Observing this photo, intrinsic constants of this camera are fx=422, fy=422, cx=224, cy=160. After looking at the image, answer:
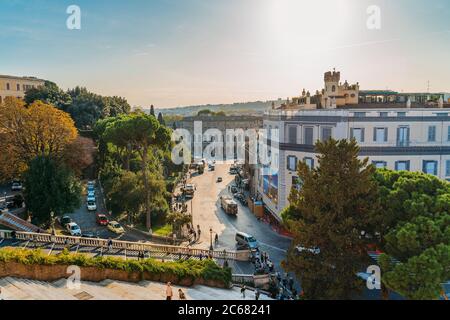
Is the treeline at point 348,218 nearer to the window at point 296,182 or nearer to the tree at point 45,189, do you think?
the window at point 296,182

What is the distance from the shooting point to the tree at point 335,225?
21.3 meters

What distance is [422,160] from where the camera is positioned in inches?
1453

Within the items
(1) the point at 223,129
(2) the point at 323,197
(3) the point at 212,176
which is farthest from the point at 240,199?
(1) the point at 223,129

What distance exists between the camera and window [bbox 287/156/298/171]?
40.2 meters

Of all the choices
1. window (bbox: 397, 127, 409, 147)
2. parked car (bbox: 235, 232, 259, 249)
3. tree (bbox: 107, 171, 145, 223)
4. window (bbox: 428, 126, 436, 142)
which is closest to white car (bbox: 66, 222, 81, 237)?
tree (bbox: 107, 171, 145, 223)

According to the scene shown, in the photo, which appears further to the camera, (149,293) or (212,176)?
(212,176)

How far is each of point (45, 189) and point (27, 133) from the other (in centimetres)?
767

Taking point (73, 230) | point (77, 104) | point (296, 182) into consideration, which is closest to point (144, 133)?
point (73, 230)

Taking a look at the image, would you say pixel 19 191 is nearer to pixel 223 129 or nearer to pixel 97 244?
pixel 97 244

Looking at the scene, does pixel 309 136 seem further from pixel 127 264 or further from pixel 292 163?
pixel 127 264

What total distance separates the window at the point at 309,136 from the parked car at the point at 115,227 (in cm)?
1941

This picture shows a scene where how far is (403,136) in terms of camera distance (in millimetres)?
36875

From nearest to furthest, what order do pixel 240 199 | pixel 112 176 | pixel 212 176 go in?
pixel 112 176 < pixel 240 199 < pixel 212 176

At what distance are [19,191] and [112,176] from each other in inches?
482
